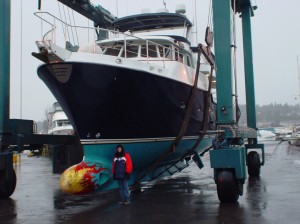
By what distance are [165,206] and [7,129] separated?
4.45 meters

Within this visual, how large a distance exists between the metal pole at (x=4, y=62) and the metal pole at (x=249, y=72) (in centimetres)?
848

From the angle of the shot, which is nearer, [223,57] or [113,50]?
[223,57]

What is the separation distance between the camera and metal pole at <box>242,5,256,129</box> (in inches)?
582

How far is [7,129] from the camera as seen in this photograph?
990 cm

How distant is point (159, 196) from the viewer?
9.58m

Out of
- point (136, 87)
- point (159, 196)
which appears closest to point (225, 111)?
point (136, 87)

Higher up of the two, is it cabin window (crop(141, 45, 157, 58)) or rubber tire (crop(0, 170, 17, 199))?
cabin window (crop(141, 45, 157, 58))

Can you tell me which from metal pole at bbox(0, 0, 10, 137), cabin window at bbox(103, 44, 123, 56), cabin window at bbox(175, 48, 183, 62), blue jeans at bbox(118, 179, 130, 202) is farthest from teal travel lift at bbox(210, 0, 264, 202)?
metal pole at bbox(0, 0, 10, 137)

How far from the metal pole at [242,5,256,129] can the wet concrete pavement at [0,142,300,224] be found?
3.42 metres

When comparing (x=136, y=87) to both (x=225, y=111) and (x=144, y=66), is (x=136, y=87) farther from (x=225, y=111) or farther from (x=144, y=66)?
(x=225, y=111)

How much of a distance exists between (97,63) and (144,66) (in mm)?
1103

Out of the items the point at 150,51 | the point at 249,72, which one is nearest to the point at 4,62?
the point at 150,51

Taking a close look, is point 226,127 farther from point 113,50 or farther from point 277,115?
point 277,115

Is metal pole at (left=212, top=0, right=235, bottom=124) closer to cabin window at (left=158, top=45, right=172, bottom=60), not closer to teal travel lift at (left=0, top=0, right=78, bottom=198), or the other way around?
cabin window at (left=158, top=45, right=172, bottom=60)
